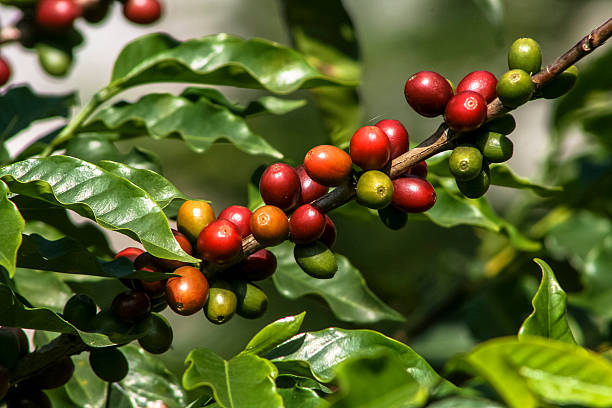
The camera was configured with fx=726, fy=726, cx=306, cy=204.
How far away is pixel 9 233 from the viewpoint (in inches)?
36.8

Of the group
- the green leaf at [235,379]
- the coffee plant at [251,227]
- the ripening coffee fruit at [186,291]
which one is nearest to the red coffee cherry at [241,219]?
the coffee plant at [251,227]

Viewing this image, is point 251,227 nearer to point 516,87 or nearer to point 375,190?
point 375,190

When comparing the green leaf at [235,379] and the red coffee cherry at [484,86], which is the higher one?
the red coffee cherry at [484,86]

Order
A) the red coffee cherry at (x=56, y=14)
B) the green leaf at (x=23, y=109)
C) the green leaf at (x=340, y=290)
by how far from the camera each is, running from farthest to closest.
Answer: the red coffee cherry at (x=56, y=14) < the green leaf at (x=23, y=109) < the green leaf at (x=340, y=290)

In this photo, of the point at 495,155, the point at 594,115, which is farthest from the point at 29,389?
the point at 594,115

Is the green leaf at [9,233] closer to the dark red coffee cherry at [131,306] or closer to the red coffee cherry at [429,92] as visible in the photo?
the dark red coffee cherry at [131,306]

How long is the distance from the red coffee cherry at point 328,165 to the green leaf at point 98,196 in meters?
0.21

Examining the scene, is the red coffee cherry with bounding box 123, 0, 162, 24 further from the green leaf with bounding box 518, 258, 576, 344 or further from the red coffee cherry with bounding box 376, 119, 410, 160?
the green leaf with bounding box 518, 258, 576, 344

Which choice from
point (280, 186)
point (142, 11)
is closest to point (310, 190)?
point (280, 186)

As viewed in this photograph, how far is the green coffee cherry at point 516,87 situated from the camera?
960 mm

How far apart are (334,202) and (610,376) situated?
1.60 ft

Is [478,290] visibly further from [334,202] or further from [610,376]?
[610,376]

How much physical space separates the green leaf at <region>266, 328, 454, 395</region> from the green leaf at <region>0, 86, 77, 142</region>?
2.87 ft

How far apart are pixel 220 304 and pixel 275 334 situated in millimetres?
97
